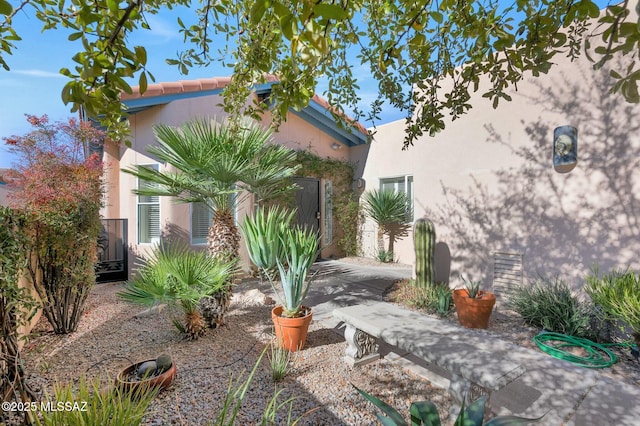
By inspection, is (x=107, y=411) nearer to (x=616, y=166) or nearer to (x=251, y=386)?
(x=251, y=386)

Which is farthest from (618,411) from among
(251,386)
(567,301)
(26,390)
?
(26,390)

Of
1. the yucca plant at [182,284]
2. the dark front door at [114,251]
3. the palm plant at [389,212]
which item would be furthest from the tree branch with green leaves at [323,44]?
the dark front door at [114,251]

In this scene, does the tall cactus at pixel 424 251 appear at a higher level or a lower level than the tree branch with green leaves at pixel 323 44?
→ lower

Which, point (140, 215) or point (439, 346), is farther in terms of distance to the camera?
point (140, 215)

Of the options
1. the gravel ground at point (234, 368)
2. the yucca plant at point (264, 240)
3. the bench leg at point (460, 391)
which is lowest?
the gravel ground at point (234, 368)

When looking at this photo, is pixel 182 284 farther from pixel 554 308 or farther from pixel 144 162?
pixel 554 308

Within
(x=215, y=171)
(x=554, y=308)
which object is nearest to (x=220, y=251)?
(x=215, y=171)

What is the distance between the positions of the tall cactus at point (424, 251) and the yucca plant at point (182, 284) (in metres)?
3.54

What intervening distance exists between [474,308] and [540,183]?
2.33 metres

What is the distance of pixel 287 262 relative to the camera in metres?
4.00

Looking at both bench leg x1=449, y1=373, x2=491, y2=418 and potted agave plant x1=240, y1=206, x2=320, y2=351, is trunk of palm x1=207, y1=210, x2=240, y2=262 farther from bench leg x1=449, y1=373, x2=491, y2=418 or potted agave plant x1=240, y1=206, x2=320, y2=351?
bench leg x1=449, y1=373, x2=491, y2=418

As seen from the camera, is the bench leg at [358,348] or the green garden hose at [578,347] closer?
the green garden hose at [578,347]

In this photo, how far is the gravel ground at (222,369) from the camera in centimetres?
263

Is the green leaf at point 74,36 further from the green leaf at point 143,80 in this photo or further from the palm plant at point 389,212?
the palm plant at point 389,212
